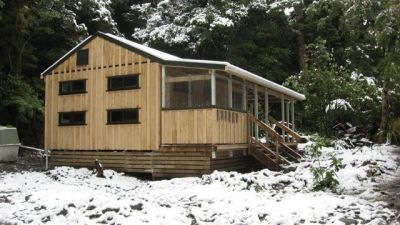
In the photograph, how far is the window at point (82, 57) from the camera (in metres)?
16.1

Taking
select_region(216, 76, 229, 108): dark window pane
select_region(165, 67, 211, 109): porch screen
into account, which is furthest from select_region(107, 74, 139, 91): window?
select_region(216, 76, 229, 108): dark window pane

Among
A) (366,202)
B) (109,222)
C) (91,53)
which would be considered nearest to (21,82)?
(91,53)

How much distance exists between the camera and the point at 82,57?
16188 millimetres

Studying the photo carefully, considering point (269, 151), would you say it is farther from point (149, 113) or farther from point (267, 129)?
point (149, 113)

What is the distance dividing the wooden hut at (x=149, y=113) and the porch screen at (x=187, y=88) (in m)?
0.03

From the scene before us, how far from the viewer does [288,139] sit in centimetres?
1922

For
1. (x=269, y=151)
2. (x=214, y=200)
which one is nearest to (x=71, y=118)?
(x=269, y=151)

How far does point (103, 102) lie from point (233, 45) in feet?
48.0

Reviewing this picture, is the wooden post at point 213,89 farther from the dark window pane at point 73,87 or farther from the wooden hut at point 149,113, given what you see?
the dark window pane at point 73,87

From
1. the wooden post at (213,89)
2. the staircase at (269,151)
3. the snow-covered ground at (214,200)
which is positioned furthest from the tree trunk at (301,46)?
the wooden post at (213,89)

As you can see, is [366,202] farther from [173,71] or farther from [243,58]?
[243,58]

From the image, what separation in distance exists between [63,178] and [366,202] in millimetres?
8898

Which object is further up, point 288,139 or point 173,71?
point 173,71

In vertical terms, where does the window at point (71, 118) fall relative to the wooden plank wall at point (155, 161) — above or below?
above
